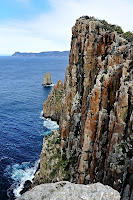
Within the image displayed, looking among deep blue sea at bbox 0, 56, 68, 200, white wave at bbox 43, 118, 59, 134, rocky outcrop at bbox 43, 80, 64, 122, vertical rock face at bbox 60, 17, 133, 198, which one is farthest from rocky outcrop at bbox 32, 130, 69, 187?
rocky outcrop at bbox 43, 80, 64, 122

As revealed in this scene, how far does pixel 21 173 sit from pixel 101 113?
47317 millimetres

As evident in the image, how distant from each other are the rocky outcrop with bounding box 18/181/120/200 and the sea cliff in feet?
43.4

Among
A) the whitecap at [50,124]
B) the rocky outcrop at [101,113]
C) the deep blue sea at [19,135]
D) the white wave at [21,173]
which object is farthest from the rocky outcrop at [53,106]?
the rocky outcrop at [101,113]

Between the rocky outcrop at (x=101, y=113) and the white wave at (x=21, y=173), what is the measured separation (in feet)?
52.9

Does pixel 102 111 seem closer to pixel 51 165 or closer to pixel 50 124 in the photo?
pixel 51 165

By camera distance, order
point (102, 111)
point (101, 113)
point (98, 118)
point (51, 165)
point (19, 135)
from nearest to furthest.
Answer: point (101, 113) → point (102, 111) → point (98, 118) → point (51, 165) → point (19, 135)

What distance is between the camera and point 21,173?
66.1 m

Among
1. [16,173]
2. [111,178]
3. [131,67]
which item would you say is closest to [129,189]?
[111,178]

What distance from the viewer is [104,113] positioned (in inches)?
1230

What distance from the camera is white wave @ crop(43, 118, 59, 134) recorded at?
9985 centimetres

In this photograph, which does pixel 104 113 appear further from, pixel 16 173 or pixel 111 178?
pixel 16 173

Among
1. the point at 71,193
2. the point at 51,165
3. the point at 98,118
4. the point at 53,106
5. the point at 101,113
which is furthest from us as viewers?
the point at 53,106

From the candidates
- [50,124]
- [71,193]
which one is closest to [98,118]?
[71,193]

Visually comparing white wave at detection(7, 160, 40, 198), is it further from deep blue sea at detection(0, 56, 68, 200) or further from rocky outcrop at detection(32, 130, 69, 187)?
rocky outcrop at detection(32, 130, 69, 187)
